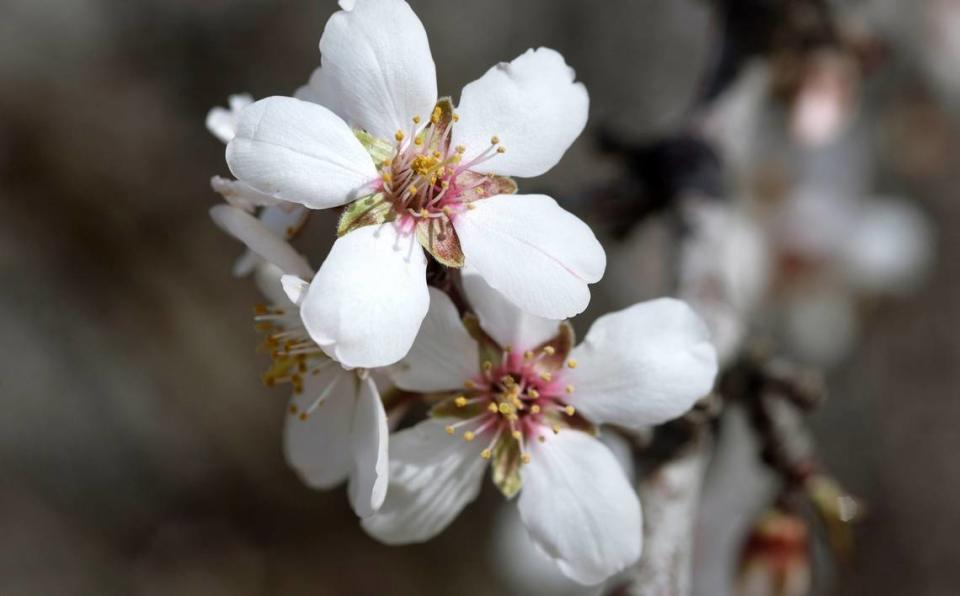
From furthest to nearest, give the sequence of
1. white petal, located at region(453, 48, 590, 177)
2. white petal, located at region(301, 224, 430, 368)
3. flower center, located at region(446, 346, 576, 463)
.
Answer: flower center, located at region(446, 346, 576, 463), white petal, located at region(453, 48, 590, 177), white petal, located at region(301, 224, 430, 368)

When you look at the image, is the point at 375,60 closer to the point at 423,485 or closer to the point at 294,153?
the point at 294,153

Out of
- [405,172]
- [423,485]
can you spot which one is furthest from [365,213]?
[423,485]

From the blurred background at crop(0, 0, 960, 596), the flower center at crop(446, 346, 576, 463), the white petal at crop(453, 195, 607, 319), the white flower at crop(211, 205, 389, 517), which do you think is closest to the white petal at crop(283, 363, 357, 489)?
the white flower at crop(211, 205, 389, 517)

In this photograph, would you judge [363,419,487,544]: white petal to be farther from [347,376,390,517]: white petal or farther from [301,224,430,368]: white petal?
[301,224,430,368]: white petal

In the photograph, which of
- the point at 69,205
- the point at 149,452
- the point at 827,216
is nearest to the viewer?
the point at 827,216

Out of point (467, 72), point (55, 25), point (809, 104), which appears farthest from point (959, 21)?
point (55, 25)

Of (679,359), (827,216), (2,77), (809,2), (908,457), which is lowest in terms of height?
(908,457)

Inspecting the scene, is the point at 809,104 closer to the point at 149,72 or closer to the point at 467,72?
the point at 467,72

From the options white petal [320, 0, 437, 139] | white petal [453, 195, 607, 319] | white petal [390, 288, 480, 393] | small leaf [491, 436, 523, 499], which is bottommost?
small leaf [491, 436, 523, 499]
